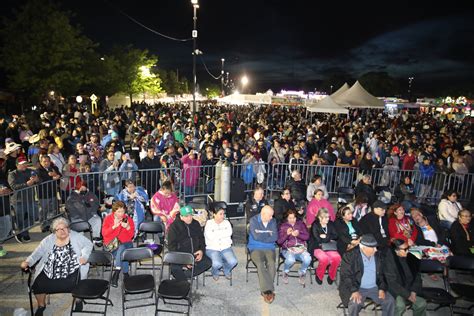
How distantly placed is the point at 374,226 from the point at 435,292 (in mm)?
1701

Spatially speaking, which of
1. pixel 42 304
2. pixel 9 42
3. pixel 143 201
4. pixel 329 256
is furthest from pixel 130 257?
pixel 9 42

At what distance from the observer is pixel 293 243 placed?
696cm

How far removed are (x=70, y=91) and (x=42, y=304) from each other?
2957 centimetres

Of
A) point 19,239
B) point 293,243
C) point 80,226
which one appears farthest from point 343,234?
point 19,239

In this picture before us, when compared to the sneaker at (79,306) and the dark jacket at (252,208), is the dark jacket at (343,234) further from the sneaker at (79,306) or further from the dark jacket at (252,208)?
the sneaker at (79,306)

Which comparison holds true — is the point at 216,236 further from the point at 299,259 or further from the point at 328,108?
the point at 328,108

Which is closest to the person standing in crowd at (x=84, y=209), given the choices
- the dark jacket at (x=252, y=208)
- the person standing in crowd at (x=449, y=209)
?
the dark jacket at (x=252, y=208)

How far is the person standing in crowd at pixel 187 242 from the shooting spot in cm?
624

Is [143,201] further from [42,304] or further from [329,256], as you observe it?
[329,256]

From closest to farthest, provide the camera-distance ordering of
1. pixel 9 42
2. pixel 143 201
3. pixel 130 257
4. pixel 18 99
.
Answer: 1. pixel 130 257
2. pixel 143 201
3. pixel 9 42
4. pixel 18 99

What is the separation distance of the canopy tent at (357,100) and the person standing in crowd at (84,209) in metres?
15.7

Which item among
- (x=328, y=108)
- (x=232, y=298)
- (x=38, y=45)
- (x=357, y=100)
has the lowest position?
(x=232, y=298)

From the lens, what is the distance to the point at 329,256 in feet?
21.9

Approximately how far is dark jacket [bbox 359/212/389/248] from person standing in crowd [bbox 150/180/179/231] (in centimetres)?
380
